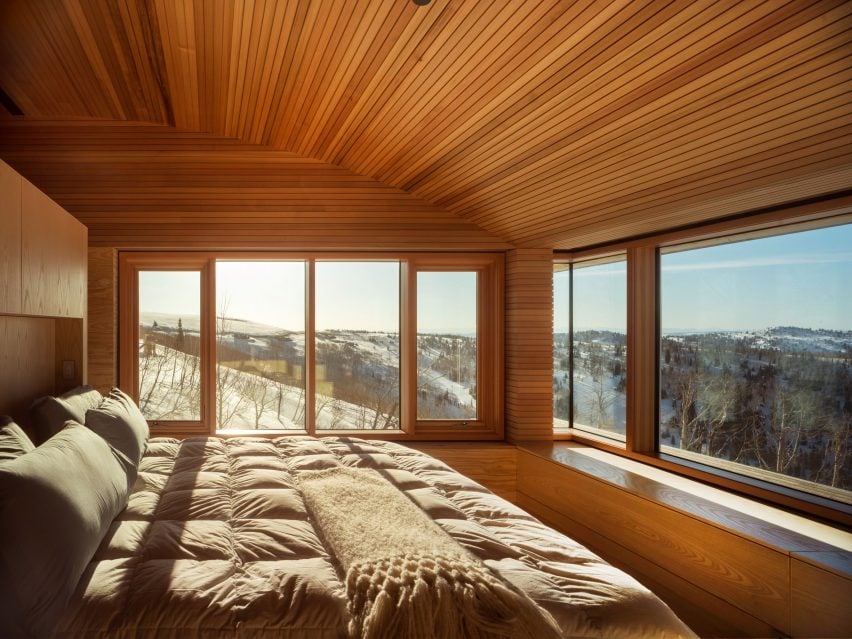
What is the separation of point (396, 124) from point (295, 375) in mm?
2207

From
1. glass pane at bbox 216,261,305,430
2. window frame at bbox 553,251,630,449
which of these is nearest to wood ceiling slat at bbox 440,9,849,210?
window frame at bbox 553,251,630,449

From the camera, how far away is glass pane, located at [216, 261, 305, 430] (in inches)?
178

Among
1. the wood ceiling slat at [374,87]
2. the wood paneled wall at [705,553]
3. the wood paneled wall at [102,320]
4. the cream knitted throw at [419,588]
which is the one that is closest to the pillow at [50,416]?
the cream knitted throw at [419,588]

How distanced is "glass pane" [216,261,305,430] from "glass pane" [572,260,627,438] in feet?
7.25

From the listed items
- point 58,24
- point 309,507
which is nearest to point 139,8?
point 58,24

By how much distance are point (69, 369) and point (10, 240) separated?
4.89 feet

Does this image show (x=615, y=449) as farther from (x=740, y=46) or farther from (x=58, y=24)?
(x=58, y=24)

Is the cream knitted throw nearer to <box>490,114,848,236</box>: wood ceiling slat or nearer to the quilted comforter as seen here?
the quilted comforter

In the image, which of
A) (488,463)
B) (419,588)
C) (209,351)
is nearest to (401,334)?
(488,463)

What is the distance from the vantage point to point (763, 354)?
122 inches

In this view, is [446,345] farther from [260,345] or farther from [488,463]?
[260,345]

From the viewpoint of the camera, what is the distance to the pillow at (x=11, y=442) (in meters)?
1.74

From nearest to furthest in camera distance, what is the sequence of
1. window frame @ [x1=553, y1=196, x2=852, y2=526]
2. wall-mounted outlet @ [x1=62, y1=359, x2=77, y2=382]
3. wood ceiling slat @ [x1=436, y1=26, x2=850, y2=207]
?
1. wood ceiling slat @ [x1=436, y1=26, x2=850, y2=207]
2. window frame @ [x1=553, y1=196, x2=852, y2=526]
3. wall-mounted outlet @ [x1=62, y1=359, x2=77, y2=382]

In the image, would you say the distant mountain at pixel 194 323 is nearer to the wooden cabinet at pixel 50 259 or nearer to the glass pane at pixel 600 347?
the wooden cabinet at pixel 50 259
